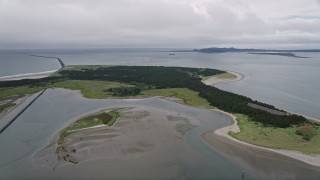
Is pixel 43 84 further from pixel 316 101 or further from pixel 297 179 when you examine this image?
pixel 297 179

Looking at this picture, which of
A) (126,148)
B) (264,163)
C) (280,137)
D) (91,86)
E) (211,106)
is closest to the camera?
(264,163)

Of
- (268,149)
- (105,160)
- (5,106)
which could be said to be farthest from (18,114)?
(268,149)

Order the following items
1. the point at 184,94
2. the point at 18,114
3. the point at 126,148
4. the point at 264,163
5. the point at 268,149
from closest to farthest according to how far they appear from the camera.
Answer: the point at 264,163 → the point at 268,149 → the point at 126,148 → the point at 18,114 → the point at 184,94

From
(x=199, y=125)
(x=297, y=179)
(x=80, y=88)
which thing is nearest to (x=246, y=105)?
(x=199, y=125)

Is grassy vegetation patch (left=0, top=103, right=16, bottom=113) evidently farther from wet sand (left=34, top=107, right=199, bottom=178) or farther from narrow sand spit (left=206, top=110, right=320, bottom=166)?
narrow sand spit (left=206, top=110, right=320, bottom=166)

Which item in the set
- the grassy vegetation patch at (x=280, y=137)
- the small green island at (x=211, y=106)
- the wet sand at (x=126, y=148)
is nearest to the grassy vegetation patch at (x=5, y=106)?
the small green island at (x=211, y=106)

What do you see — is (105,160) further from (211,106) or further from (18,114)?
(211,106)

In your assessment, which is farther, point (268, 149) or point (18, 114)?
point (18, 114)
